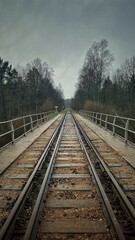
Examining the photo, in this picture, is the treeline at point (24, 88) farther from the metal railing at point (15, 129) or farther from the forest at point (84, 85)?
the metal railing at point (15, 129)

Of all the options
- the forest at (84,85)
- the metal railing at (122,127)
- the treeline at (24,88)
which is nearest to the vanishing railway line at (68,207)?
the metal railing at (122,127)

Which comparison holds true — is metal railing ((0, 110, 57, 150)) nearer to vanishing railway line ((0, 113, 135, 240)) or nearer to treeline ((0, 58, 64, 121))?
vanishing railway line ((0, 113, 135, 240))

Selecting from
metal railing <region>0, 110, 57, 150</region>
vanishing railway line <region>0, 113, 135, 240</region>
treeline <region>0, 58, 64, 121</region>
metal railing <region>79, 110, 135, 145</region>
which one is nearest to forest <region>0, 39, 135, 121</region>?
treeline <region>0, 58, 64, 121</region>

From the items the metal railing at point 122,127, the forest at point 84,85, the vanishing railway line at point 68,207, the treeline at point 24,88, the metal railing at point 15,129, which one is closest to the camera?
the vanishing railway line at point 68,207

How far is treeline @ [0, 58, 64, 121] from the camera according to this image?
50469 mm

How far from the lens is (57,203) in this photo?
14.2ft

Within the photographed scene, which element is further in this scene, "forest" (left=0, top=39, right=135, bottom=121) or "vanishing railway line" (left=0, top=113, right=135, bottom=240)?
"forest" (left=0, top=39, right=135, bottom=121)

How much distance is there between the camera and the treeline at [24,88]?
50.5 metres

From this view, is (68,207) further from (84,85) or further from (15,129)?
(84,85)

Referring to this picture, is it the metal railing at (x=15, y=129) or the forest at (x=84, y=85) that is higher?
the forest at (x=84, y=85)

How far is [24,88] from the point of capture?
6275cm

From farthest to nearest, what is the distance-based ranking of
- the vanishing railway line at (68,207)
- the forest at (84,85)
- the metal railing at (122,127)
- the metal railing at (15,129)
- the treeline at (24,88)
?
1. the treeline at (24,88)
2. the forest at (84,85)
3. the metal railing at (15,129)
4. the metal railing at (122,127)
5. the vanishing railway line at (68,207)

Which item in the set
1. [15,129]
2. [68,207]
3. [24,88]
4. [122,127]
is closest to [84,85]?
[24,88]

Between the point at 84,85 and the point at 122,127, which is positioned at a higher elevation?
the point at 84,85
